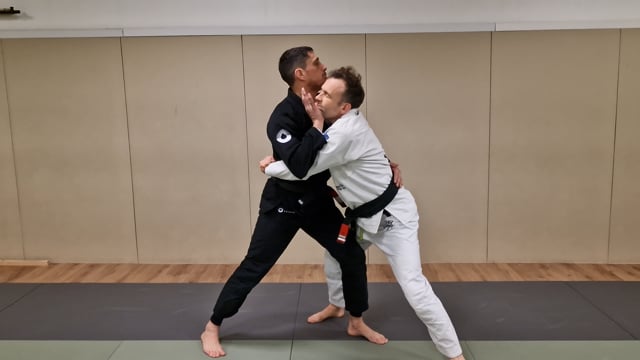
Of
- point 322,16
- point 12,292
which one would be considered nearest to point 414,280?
point 322,16

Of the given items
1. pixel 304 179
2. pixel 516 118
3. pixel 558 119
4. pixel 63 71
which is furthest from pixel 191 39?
pixel 558 119

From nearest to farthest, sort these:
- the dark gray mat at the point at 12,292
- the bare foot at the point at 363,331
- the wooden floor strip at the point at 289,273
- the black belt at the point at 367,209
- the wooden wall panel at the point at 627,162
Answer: the black belt at the point at 367,209, the bare foot at the point at 363,331, the dark gray mat at the point at 12,292, the wooden floor strip at the point at 289,273, the wooden wall panel at the point at 627,162

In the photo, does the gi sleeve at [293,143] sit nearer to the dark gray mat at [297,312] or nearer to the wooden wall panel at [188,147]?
the dark gray mat at [297,312]

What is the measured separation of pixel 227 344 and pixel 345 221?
93 centimetres

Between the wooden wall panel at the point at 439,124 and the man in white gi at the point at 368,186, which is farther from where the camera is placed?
the wooden wall panel at the point at 439,124

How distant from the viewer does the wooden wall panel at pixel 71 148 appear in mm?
3885

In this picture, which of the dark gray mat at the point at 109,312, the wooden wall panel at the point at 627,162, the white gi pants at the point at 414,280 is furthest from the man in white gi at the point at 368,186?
the wooden wall panel at the point at 627,162

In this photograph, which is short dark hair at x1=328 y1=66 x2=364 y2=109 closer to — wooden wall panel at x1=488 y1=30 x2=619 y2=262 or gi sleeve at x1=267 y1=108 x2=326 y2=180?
gi sleeve at x1=267 y1=108 x2=326 y2=180

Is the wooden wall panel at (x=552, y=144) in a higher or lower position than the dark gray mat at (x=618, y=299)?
higher

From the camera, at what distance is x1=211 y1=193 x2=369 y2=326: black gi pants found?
2.55 m

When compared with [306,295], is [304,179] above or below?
above

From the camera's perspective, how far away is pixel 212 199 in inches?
157

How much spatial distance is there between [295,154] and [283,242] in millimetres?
542

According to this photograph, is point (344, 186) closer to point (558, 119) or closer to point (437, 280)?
point (437, 280)
